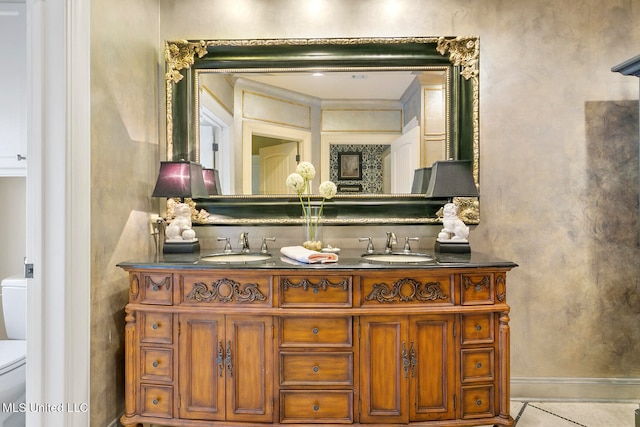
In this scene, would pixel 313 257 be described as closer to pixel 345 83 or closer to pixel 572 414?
pixel 345 83

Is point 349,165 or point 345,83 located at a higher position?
point 345,83

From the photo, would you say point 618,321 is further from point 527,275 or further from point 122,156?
point 122,156

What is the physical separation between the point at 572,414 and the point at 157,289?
250 cm

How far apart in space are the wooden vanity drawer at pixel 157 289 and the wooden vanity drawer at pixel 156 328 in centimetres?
7

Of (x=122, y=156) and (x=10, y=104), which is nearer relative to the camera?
(x=122, y=156)

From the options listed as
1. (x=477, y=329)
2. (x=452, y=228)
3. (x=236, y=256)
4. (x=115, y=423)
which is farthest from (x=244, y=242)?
(x=477, y=329)

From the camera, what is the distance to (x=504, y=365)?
1.80 metres

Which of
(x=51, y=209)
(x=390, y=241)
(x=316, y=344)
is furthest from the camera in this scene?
(x=390, y=241)

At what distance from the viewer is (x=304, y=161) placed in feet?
7.86

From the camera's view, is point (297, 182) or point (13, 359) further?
point (297, 182)

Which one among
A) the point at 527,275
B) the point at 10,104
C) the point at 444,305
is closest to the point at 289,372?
the point at 444,305

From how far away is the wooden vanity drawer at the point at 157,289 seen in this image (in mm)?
1799

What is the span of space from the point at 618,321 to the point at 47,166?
335 cm

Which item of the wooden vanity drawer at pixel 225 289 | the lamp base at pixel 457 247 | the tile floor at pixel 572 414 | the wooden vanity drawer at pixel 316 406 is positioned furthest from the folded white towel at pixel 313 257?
the tile floor at pixel 572 414
